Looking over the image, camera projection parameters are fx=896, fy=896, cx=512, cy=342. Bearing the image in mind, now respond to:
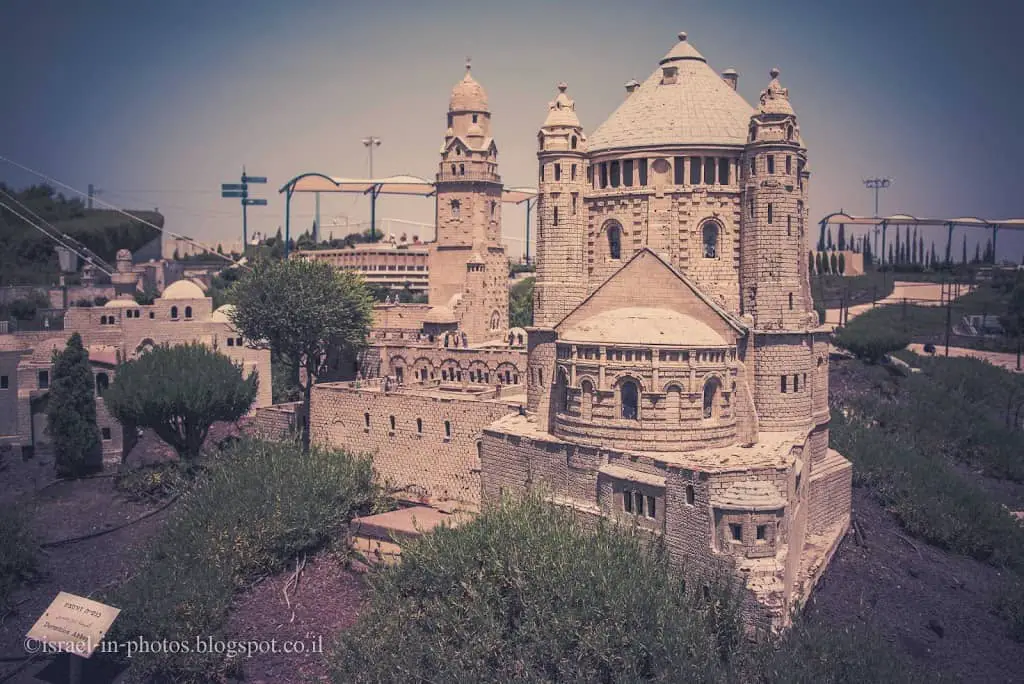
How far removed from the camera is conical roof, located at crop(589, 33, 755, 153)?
124ft

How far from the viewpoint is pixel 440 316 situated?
179ft

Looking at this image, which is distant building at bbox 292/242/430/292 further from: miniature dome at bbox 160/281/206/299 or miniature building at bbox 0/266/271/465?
miniature building at bbox 0/266/271/465

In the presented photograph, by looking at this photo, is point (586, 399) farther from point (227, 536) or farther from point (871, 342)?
point (871, 342)

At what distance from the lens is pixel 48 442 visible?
170ft

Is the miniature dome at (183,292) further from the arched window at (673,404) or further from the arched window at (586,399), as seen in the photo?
the arched window at (673,404)

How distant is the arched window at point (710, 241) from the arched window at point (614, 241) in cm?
365

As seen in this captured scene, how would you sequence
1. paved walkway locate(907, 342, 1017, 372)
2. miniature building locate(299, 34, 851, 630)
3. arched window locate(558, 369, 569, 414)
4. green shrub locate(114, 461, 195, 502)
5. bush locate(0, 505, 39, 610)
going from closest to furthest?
miniature building locate(299, 34, 851, 630)
arched window locate(558, 369, 569, 414)
bush locate(0, 505, 39, 610)
green shrub locate(114, 461, 195, 502)
paved walkway locate(907, 342, 1017, 372)

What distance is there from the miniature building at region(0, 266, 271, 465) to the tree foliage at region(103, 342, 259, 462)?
289 cm

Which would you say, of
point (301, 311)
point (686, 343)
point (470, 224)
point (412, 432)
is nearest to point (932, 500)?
point (686, 343)

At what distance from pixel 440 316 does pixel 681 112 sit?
844 inches

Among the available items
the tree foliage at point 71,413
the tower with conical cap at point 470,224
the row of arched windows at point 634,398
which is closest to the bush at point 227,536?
the tree foliage at point 71,413

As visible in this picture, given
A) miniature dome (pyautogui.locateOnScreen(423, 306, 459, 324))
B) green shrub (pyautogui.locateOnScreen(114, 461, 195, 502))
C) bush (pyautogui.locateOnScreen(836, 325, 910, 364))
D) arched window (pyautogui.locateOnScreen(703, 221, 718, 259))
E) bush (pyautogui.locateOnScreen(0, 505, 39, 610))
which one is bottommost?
bush (pyautogui.locateOnScreen(0, 505, 39, 610))

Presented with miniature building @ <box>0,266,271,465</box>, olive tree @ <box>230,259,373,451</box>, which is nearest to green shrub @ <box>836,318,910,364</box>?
olive tree @ <box>230,259,373,451</box>

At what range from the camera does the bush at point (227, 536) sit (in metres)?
31.8
